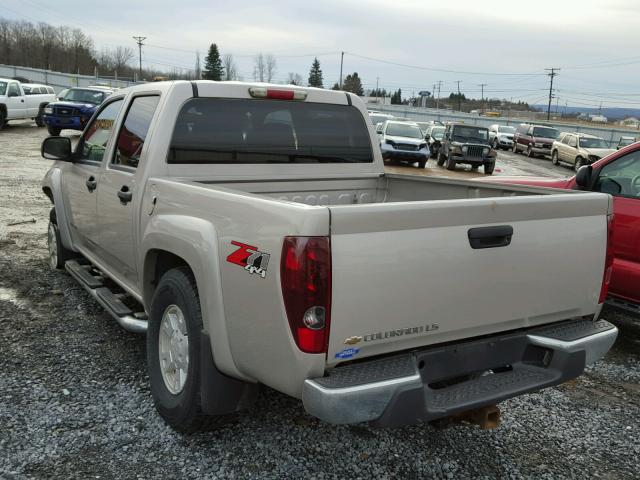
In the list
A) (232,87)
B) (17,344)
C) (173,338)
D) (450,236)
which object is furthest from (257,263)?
(17,344)

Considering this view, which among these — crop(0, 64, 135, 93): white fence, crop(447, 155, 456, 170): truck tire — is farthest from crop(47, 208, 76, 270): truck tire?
crop(0, 64, 135, 93): white fence

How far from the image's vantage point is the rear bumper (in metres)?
2.29

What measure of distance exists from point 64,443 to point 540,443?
265 cm

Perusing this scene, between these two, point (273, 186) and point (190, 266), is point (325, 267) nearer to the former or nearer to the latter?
point (190, 266)

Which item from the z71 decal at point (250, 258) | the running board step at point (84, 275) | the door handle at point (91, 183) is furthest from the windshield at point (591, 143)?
the z71 decal at point (250, 258)

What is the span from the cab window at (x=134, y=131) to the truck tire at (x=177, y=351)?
3.59ft

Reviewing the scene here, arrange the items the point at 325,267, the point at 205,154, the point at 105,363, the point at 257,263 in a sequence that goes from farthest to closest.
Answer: the point at 105,363, the point at 205,154, the point at 257,263, the point at 325,267

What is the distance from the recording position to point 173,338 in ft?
10.5

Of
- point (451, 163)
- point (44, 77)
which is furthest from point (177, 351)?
point (44, 77)

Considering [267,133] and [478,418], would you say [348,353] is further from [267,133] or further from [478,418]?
[267,133]

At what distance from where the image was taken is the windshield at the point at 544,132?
34166 millimetres

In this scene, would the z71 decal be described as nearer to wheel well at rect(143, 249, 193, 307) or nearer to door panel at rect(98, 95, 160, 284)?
wheel well at rect(143, 249, 193, 307)

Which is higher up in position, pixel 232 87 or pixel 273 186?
pixel 232 87

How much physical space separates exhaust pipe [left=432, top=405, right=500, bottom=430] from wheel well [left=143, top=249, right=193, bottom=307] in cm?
169
